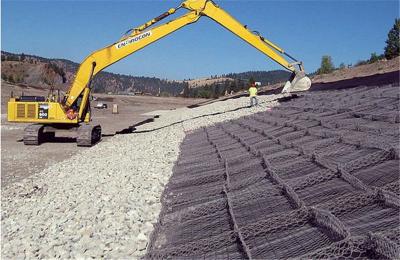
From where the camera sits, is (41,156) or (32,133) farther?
(32,133)

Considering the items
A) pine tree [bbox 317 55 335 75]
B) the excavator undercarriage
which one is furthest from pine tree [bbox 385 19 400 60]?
the excavator undercarriage

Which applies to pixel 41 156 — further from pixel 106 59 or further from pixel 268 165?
pixel 268 165

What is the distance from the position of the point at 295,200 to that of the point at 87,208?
142 inches

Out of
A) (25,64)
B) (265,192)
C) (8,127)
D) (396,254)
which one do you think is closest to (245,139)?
(265,192)

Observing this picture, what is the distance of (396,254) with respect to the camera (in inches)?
144

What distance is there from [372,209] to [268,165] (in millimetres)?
2680

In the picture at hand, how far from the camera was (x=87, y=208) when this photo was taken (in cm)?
730

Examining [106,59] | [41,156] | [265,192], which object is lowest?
[41,156]

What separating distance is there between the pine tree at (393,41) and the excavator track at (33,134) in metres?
44.1

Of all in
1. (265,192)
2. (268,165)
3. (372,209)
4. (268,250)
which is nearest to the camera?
(268,250)

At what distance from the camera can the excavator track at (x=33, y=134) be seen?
16875mm

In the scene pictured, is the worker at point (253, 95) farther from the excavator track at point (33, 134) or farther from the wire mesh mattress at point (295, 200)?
the wire mesh mattress at point (295, 200)

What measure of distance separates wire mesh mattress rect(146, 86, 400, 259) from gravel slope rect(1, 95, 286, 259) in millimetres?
401

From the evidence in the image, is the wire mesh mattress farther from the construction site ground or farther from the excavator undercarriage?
the excavator undercarriage
